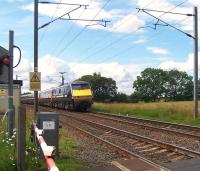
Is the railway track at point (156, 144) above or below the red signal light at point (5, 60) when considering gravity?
below

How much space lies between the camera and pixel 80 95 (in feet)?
157

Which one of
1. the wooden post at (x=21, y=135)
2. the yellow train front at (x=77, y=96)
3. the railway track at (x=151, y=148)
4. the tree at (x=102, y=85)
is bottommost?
the railway track at (x=151, y=148)

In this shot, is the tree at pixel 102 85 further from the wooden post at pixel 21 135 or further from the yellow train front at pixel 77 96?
the wooden post at pixel 21 135

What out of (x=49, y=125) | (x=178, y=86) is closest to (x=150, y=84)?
(x=178, y=86)

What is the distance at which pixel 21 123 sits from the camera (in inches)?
355

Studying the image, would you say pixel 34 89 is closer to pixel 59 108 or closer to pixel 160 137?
pixel 160 137

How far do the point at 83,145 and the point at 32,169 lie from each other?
7.05 metres

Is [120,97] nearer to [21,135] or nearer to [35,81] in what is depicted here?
[35,81]

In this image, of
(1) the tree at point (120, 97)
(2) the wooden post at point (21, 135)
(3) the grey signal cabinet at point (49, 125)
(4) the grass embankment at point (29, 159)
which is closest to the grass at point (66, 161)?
(4) the grass embankment at point (29, 159)

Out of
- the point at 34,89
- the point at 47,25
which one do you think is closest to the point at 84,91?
the point at 47,25

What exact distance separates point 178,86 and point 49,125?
142462mm

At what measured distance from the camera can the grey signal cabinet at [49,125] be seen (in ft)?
39.6

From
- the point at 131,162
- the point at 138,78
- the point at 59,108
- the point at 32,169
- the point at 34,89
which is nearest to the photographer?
the point at 32,169

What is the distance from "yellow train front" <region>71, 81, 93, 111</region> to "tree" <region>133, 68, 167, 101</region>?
84208 mm
